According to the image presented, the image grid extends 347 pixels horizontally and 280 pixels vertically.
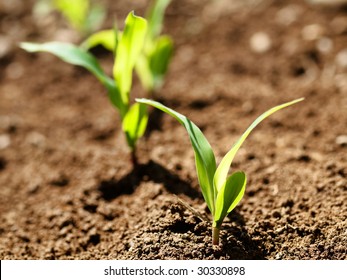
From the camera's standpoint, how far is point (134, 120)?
1.51 m

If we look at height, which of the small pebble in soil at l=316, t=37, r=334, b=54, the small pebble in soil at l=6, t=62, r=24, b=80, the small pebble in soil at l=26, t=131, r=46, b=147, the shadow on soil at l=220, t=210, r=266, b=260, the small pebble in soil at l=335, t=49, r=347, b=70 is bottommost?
the shadow on soil at l=220, t=210, r=266, b=260

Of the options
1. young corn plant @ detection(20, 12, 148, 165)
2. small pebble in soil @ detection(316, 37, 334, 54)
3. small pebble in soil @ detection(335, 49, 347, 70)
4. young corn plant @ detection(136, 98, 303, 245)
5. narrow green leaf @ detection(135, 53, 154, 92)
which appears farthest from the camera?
small pebble in soil @ detection(316, 37, 334, 54)

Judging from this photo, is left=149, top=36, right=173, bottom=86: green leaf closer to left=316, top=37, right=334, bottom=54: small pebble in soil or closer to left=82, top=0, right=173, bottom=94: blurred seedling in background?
left=82, top=0, right=173, bottom=94: blurred seedling in background

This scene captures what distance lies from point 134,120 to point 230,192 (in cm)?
46

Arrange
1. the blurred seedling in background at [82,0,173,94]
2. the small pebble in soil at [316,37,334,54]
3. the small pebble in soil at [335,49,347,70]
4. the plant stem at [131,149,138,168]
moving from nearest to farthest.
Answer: the plant stem at [131,149,138,168], the blurred seedling in background at [82,0,173,94], the small pebble in soil at [335,49,347,70], the small pebble in soil at [316,37,334,54]

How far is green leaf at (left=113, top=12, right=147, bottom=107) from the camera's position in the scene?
137 cm

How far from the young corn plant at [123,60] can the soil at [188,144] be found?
24 centimetres

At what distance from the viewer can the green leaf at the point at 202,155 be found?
1185 millimetres

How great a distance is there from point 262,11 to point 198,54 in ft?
1.62


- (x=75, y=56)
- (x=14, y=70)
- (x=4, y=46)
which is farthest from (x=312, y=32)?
(x=4, y=46)

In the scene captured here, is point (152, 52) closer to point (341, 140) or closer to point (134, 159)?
point (134, 159)

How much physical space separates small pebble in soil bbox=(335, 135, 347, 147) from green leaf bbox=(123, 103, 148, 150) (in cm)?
71

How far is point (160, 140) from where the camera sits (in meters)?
1.83

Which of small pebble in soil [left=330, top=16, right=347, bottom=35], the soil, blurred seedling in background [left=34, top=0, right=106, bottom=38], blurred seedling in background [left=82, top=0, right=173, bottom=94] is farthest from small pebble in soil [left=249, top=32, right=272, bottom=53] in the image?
blurred seedling in background [left=34, top=0, right=106, bottom=38]
